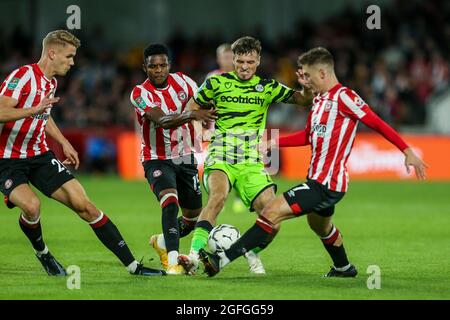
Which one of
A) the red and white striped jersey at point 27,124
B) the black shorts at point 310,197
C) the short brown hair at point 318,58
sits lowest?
the black shorts at point 310,197

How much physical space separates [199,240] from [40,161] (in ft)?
5.19

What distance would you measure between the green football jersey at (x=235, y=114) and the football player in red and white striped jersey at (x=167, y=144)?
1.12ft

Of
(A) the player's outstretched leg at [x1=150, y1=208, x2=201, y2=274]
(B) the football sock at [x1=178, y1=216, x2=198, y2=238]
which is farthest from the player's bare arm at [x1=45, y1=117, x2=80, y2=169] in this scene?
(B) the football sock at [x1=178, y1=216, x2=198, y2=238]

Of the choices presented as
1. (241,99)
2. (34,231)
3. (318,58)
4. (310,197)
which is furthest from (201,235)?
(318,58)

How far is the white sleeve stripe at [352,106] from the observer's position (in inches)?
303

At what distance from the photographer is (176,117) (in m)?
8.55

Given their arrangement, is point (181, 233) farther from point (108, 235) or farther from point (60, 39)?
point (60, 39)

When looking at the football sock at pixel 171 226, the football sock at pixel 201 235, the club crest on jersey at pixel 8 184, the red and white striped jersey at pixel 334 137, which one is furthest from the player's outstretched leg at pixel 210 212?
the club crest on jersey at pixel 8 184

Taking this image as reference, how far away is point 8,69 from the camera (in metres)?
26.0

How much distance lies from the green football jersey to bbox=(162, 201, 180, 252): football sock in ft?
1.90

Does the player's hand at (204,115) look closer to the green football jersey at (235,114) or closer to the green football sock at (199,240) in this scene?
the green football jersey at (235,114)

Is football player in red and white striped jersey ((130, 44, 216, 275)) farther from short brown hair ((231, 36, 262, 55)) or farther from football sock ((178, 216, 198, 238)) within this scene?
short brown hair ((231, 36, 262, 55))
